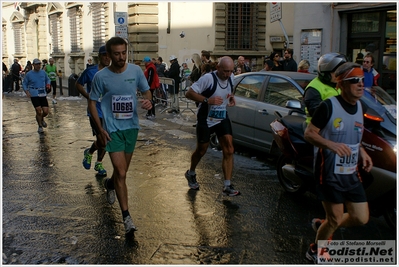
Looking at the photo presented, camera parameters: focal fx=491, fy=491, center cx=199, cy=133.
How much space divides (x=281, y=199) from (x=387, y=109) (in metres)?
1.64

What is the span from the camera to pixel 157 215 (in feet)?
17.4

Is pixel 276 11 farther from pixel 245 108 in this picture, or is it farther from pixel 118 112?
pixel 118 112

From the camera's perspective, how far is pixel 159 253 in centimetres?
427

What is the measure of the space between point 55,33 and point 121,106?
3071 cm

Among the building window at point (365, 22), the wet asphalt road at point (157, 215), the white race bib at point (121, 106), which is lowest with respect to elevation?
the wet asphalt road at point (157, 215)

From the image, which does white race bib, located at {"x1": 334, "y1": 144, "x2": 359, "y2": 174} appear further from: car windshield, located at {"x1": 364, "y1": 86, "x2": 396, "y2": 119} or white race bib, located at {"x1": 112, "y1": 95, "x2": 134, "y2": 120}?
white race bib, located at {"x1": 112, "y1": 95, "x2": 134, "y2": 120}

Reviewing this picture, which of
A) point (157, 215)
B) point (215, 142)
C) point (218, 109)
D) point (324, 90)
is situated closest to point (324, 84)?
point (324, 90)

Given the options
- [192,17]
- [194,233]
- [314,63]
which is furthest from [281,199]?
[192,17]

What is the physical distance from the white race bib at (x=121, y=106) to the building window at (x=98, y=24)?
22.2m

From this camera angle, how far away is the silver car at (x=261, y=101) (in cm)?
758

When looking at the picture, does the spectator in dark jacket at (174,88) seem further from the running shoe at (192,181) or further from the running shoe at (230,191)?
the running shoe at (230,191)

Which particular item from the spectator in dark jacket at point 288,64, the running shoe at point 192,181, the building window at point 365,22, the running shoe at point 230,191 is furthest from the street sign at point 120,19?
the running shoe at point 230,191

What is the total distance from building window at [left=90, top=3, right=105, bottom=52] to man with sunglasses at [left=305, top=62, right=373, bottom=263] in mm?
23683

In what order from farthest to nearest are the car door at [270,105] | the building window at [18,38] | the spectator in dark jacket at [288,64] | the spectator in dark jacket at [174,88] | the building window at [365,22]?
the building window at [18,38], the spectator in dark jacket at [174,88], the building window at [365,22], the spectator in dark jacket at [288,64], the car door at [270,105]
